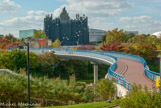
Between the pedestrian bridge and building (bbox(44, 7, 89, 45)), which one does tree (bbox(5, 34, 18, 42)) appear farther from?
the pedestrian bridge

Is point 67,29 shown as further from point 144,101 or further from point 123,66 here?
point 144,101

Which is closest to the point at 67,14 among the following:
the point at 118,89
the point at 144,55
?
the point at 144,55

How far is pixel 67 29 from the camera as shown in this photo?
404ft

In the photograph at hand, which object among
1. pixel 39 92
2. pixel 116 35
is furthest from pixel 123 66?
pixel 116 35

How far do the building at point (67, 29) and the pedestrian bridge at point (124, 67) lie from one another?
66.7 metres

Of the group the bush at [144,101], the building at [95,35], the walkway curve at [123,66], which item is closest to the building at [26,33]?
the building at [95,35]

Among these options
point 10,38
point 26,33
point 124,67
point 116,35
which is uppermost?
point 26,33

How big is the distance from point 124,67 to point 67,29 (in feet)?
314

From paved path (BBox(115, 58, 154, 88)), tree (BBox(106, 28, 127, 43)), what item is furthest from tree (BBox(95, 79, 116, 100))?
tree (BBox(106, 28, 127, 43))

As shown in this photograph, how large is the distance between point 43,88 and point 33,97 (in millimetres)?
1009

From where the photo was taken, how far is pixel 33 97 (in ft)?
52.2

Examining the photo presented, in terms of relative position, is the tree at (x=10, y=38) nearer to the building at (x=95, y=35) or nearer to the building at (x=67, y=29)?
the building at (x=67, y=29)

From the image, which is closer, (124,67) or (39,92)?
(39,92)

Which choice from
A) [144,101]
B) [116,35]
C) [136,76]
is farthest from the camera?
[116,35]
